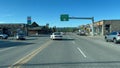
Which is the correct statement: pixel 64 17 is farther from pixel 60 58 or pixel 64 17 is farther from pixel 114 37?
pixel 60 58

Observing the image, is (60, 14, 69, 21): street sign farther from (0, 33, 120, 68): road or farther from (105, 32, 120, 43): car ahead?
(0, 33, 120, 68): road

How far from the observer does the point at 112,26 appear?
7812 cm

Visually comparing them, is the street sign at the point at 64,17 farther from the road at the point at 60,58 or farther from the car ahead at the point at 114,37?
the road at the point at 60,58

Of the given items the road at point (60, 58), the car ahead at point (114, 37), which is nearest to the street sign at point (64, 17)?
the car ahead at point (114, 37)

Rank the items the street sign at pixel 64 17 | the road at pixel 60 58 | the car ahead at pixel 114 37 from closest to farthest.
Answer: the road at pixel 60 58 < the car ahead at pixel 114 37 < the street sign at pixel 64 17

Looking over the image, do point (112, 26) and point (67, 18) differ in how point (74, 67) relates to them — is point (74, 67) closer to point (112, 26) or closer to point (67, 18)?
point (67, 18)

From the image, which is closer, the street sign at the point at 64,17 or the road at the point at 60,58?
the road at the point at 60,58

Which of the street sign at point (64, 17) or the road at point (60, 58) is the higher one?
the street sign at point (64, 17)

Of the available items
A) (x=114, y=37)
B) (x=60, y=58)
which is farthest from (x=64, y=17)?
(x=60, y=58)

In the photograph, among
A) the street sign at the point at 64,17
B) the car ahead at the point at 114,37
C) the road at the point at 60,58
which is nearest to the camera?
the road at the point at 60,58

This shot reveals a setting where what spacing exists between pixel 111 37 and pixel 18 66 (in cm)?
2610

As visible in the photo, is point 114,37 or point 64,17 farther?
point 64,17

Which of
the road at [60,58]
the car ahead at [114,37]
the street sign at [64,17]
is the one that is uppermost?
the street sign at [64,17]

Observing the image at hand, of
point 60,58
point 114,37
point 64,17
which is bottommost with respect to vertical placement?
point 60,58
